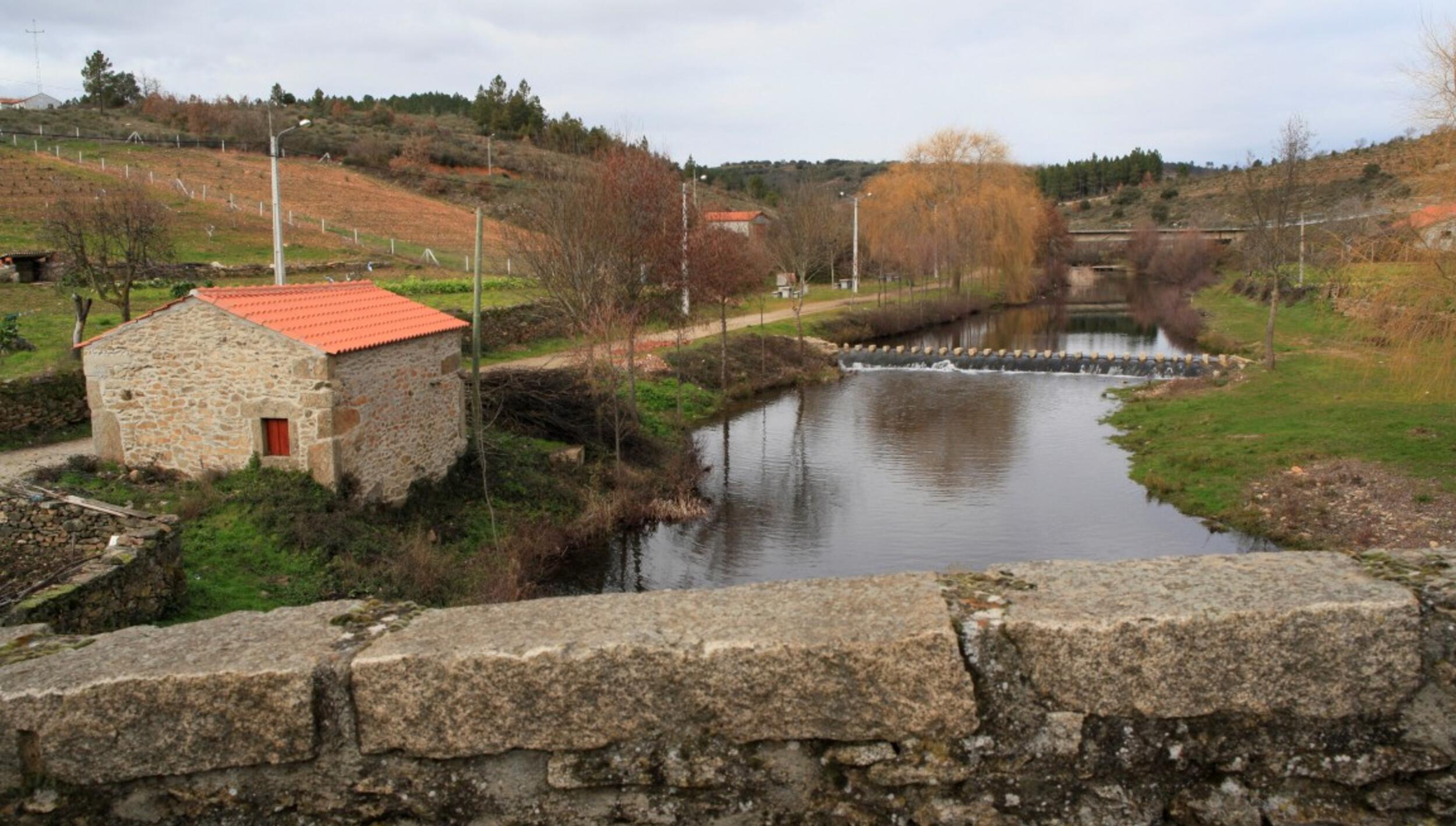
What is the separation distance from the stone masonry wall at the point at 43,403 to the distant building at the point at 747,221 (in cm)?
3126

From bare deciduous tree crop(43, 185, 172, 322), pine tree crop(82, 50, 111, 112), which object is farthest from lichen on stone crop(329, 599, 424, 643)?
pine tree crop(82, 50, 111, 112)

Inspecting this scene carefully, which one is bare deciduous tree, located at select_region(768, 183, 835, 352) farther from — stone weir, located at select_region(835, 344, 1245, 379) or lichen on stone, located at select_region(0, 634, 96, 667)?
lichen on stone, located at select_region(0, 634, 96, 667)

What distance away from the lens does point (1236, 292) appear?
53656 millimetres

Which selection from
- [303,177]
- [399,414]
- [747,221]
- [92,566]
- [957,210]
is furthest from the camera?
[747,221]

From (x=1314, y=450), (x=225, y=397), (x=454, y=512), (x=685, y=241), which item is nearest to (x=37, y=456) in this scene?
(x=225, y=397)

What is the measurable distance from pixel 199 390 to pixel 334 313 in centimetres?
201

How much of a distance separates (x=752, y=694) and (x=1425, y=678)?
193cm

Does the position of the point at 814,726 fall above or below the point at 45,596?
above

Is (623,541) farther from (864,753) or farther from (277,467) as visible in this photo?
(864,753)

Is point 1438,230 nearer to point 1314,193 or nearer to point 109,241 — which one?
point 1314,193

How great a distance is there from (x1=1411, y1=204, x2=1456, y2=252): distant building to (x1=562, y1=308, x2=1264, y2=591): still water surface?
16.8 ft

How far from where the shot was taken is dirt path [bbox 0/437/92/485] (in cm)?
1291

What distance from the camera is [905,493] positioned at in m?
19.3

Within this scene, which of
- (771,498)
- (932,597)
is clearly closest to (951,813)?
(932,597)
